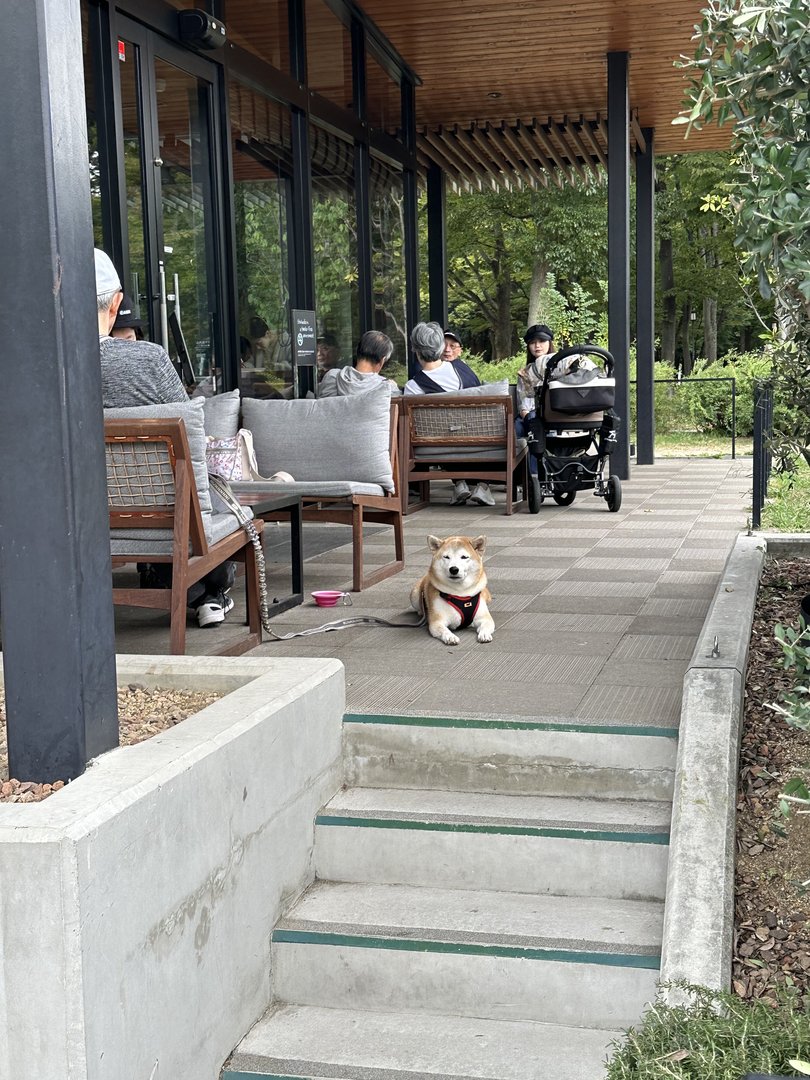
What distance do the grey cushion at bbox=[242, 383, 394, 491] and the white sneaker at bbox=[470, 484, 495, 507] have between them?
12.3 feet

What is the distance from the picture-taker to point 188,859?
9.37ft

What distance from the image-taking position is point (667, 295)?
34531mm

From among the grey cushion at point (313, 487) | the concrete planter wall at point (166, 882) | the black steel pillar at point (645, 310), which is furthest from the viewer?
the black steel pillar at point (645, 310)

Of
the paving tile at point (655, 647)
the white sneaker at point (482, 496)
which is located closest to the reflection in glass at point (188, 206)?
the white sneaker at point (482, 496)

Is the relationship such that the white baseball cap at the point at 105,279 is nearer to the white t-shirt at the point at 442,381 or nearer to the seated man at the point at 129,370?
the seated man at the point at 129,370

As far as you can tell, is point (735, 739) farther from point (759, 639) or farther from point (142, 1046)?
point (142, 1046)

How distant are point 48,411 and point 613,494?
7.40 m

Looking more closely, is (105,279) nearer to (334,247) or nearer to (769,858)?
(769,858)

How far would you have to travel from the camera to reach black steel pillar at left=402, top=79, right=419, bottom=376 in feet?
42.7

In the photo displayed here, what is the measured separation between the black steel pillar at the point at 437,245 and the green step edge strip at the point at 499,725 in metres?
11.9

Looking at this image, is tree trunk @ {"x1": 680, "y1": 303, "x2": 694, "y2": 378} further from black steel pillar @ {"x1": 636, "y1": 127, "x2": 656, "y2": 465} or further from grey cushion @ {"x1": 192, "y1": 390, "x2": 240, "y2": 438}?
grey cushion @ {"x1": 192, "y1": 390, "x2": 240, "y2": 438}

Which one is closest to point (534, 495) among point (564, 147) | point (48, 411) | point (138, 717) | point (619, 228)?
point (619, 228)

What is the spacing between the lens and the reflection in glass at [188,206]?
7340 mm

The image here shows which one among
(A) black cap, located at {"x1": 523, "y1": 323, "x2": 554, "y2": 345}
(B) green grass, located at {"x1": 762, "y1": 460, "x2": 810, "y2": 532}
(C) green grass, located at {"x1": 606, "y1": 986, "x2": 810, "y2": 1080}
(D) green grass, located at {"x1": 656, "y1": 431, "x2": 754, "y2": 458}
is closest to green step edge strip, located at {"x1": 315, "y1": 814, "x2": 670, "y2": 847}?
(C) green grass, located at {"x1": 606, "y1": 986, "x2": 810, "y2": 1080}
